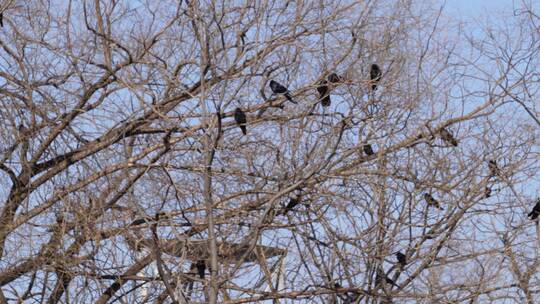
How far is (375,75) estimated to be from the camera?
10.5 m

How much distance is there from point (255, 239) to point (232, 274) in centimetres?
74

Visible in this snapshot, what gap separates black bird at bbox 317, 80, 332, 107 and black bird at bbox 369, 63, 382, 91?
1.44 feet

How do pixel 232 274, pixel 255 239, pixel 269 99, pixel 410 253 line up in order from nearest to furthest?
1. pixel 255 239
2. pixel 232 274
3. pixel 410 253
4. pixel 269 99

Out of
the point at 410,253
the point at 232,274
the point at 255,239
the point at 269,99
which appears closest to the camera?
the point at 255,239

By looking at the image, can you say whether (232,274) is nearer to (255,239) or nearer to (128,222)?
(255,239)

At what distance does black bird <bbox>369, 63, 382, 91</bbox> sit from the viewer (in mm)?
10421

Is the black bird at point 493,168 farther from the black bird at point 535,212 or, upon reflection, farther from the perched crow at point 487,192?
the black bird at point 535,212

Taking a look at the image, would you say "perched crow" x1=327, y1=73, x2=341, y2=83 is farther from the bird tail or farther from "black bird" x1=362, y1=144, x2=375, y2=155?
"black bird" x1=362, y1=144, x2=375, y2=155

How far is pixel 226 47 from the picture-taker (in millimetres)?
10734

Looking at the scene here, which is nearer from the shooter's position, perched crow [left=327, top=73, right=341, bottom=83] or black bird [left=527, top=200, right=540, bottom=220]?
black bird [left=527, top=200, right=540, bottom=220]

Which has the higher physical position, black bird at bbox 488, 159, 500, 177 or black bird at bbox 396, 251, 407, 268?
black bird at bbox 488, 159, 500, 177

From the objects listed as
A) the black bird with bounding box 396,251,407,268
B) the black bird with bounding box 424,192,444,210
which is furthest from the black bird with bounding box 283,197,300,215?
the black bird with bounding box 424,192,444,210

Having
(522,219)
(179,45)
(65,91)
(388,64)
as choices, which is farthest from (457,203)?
(65,91)

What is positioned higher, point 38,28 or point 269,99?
point 38,28
